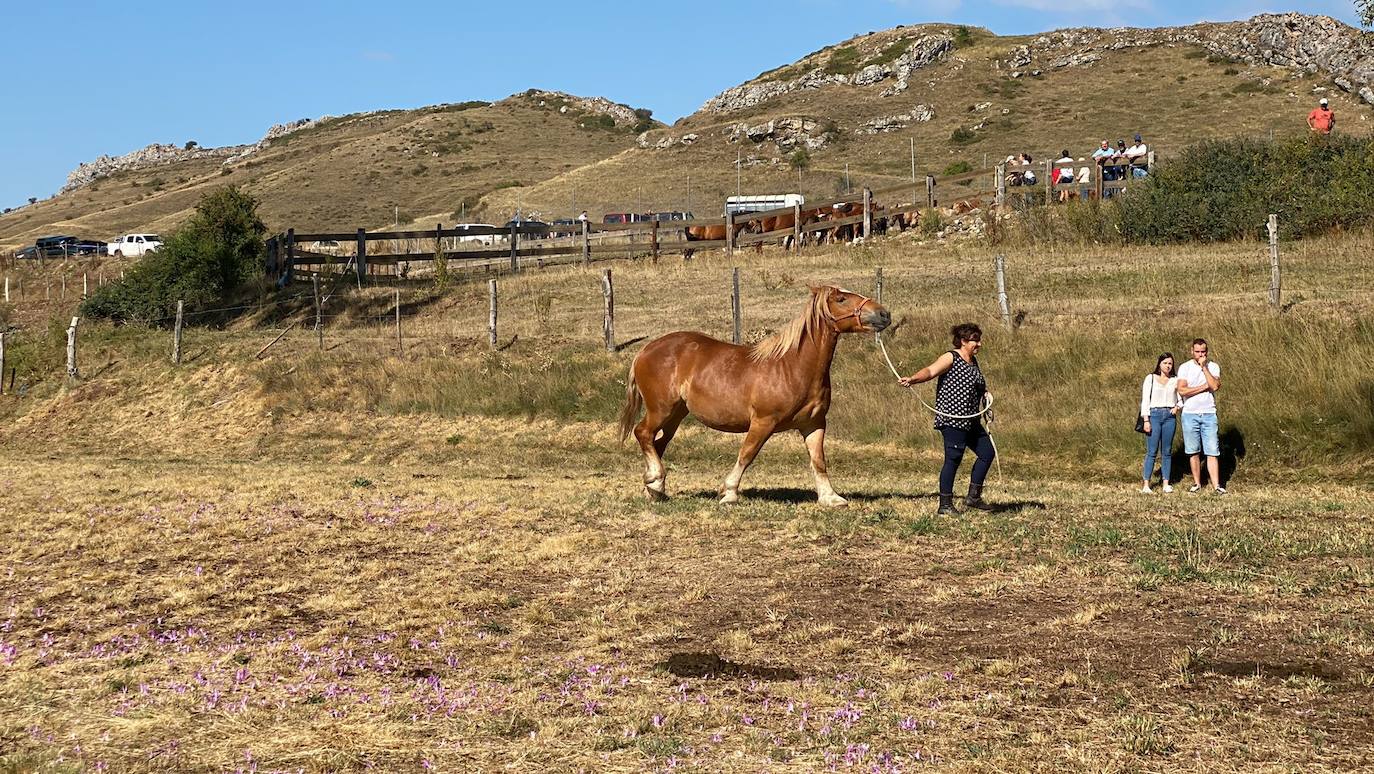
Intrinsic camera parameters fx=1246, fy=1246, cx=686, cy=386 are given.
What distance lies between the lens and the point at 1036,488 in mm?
16125

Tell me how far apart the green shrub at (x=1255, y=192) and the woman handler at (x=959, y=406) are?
68.1 feet

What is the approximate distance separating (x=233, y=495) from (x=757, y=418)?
723 centimetres

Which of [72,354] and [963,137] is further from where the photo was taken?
[963,137]

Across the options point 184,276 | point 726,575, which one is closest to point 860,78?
point 184,276

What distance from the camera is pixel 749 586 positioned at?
32.8 ft

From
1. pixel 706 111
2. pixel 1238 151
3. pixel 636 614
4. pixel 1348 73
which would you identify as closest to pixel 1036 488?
pixel 636 614

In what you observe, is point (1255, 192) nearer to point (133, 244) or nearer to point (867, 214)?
point (867, 214)

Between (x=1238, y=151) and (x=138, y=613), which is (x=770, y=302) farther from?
(x=138, y=613)

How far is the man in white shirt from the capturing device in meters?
15.3

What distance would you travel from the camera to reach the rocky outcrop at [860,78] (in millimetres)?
100062

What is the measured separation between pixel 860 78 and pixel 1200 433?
90.7 meters

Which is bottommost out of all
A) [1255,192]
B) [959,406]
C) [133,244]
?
[959,406]

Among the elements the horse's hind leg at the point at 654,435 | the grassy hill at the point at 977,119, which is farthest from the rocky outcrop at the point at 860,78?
the horse's hind leg at the point at 654,435

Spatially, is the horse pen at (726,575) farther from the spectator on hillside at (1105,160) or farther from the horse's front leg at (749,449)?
the spectator on hillside at (1105,160)
